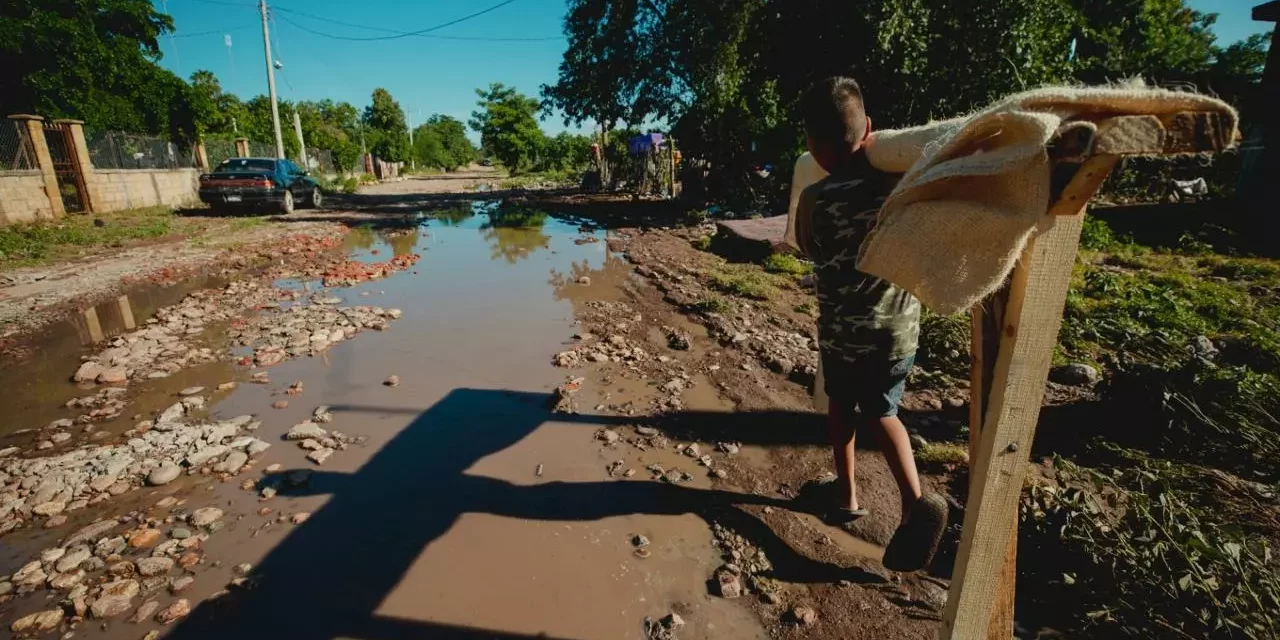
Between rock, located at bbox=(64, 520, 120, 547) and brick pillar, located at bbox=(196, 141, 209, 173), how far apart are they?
19617 mm

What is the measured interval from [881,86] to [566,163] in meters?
34.3

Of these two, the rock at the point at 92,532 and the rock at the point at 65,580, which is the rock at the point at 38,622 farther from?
the rock at the point at 92,532

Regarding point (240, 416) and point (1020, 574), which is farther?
point (240, 416)

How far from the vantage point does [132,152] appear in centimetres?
1433

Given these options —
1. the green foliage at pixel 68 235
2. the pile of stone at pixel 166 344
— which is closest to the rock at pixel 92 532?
the pile of stone at pixel 166 344

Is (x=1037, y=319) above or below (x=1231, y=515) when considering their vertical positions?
above

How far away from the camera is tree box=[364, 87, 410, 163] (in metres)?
45.9

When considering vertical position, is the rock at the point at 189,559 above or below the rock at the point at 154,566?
below

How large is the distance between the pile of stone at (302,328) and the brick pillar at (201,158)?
16.3 metres

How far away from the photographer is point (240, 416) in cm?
360

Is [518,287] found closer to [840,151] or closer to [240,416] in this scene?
[240,416]

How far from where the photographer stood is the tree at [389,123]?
45.9 metres

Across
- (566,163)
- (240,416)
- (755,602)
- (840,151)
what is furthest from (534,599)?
(566,163)

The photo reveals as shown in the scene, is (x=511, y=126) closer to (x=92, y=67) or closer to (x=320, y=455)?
(x=92, y=67)
